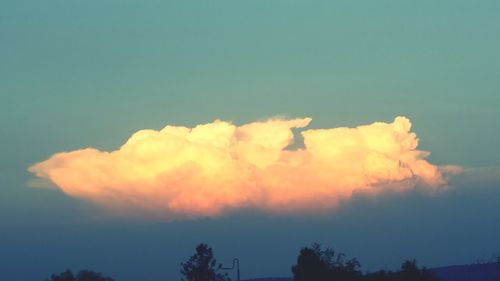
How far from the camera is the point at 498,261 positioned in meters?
170

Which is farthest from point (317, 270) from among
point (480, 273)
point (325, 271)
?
point (480, 273)

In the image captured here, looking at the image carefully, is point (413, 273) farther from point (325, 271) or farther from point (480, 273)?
point (480, 273)

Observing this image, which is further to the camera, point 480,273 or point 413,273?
point 480,273

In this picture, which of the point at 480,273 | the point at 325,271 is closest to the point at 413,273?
the point at 325,271

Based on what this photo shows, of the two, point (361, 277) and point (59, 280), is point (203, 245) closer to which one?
point (361, 277)

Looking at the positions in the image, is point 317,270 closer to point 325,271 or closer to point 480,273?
point 325,271

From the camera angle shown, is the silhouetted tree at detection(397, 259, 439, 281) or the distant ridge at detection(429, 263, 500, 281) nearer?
the silhouetted tree at detection(397, 259, 439, 281)

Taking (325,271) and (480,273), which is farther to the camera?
(480,273)

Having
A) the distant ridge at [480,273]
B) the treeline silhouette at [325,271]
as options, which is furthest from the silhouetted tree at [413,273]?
the distant ridge at [480,273]

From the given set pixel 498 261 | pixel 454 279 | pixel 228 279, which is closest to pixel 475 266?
pixel 454 279

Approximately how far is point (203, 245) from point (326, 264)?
1939 cm

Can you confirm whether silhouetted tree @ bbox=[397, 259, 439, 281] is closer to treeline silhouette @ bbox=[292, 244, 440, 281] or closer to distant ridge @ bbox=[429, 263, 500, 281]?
treeline silhouette @ bbox=[292, 244, 440, 281]

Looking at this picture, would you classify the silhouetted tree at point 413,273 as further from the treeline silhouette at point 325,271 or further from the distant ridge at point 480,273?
the distant ridge at point 480,273

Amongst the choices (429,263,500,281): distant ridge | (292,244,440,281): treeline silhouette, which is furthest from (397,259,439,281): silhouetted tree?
(429,263,500,281): distant ridge
